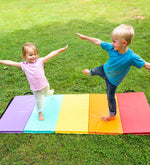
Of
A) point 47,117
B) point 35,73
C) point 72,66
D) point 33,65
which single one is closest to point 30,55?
point 33,65

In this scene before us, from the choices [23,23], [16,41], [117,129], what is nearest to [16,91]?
[117,129]

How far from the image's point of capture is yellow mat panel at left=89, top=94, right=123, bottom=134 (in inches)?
126

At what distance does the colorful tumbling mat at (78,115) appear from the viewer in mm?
3256

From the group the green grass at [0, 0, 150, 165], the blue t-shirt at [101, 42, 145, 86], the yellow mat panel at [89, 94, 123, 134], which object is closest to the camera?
the blue t-shirt at [101, 42, 145, 86]

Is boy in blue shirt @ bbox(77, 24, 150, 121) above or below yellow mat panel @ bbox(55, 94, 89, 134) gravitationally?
above

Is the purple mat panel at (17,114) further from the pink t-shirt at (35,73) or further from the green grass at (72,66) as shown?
the pink t-shirt at (35,73)

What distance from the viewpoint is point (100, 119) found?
344 cm

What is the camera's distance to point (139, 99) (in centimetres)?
377

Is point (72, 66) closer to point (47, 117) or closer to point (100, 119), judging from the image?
point (47, 117)

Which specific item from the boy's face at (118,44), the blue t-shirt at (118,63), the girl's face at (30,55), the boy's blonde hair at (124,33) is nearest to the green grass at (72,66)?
the blue t-shirt at (118,63)

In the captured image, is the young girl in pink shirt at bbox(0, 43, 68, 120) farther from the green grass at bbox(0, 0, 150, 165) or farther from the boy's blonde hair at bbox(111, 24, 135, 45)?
the boy's blonde hair at bbox(111, 24, 135, 45)

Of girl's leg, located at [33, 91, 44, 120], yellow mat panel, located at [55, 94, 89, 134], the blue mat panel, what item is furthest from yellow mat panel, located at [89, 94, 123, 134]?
girl's leg, located at [33, 91, 44, 120]

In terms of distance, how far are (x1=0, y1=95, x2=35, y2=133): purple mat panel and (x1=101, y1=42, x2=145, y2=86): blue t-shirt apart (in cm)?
194

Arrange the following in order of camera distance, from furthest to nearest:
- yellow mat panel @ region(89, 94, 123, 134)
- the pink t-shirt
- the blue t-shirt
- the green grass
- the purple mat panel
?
the purple mat panel < yellow mat panel @ region(89, 94, 123, 134) < the pink t-shirt < the green grass < the blue t-shirt
